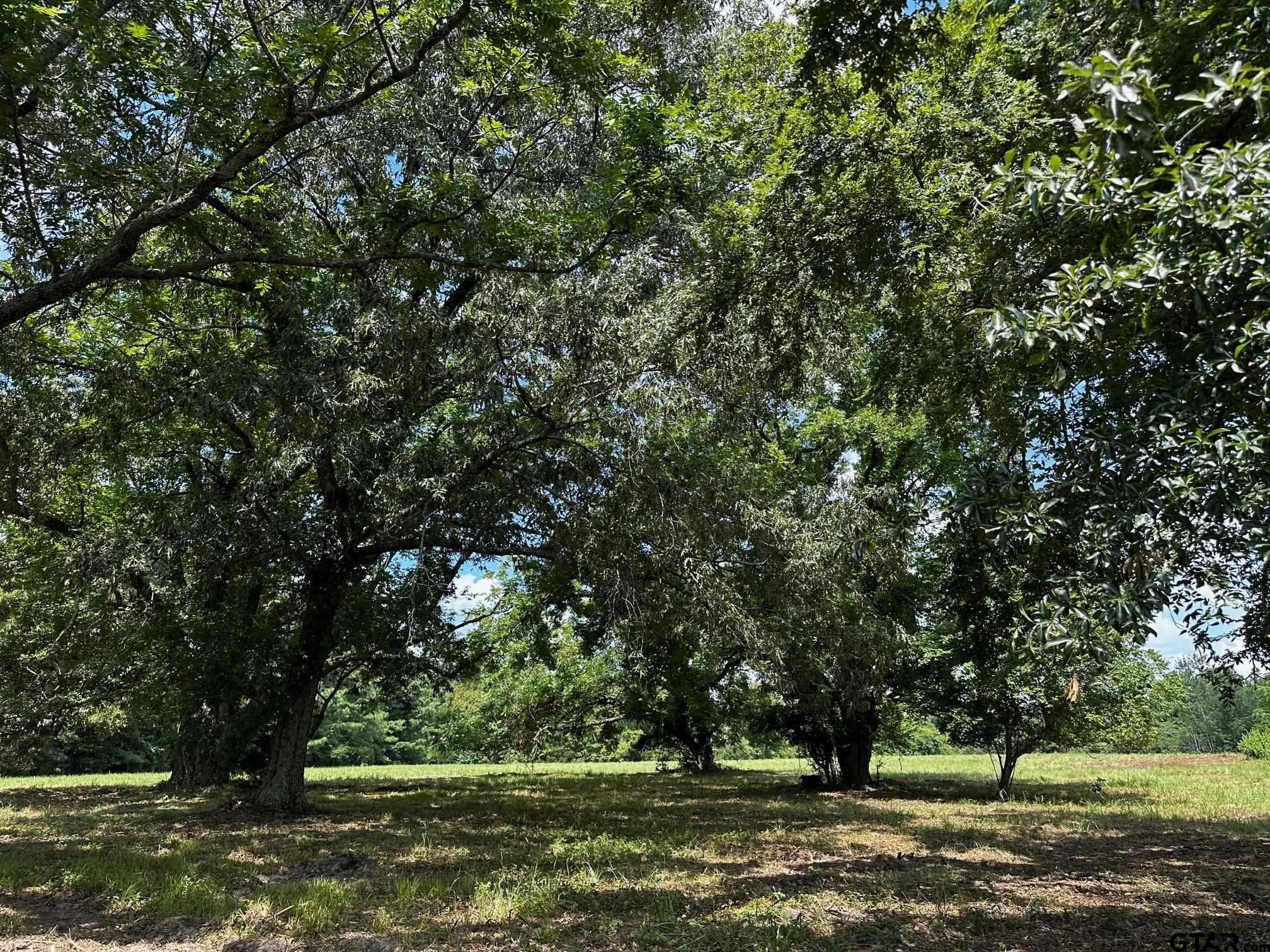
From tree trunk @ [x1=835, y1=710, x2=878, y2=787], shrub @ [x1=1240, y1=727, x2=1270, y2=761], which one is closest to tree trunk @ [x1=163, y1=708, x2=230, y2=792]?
tree trunk @ [x1=835, y1=710, x2=878, y2=787]

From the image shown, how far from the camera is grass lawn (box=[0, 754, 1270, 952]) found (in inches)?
197

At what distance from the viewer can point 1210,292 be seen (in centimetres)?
309

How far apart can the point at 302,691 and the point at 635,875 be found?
7031 millimetres

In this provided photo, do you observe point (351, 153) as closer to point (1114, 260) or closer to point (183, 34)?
point (183, 34)

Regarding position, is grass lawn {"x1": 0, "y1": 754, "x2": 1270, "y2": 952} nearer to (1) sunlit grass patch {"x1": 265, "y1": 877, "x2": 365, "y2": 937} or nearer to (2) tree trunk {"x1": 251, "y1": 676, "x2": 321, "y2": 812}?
(1) sunlit grass patch {"x1": 265, "y1": 877, "x2": 365, "y2": 937}

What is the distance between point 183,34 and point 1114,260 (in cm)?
662

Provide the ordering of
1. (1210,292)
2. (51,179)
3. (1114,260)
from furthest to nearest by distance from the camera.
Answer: (51,179)
(1114,260)
(1210,292)

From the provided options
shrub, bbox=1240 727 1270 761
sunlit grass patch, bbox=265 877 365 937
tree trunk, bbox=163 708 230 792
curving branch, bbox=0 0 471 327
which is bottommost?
shrub, bbox=1240 727 1270 761

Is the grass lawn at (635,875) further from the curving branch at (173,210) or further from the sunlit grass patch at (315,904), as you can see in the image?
the curving branch at (173,210)

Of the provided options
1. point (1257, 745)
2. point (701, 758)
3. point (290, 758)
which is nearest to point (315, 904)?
point (290, 758)

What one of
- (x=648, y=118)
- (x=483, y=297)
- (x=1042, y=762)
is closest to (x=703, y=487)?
(x=483, y=297)

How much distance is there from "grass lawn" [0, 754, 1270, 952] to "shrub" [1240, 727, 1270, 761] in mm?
21829

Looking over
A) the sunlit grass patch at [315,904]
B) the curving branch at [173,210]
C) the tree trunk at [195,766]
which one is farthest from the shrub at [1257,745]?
the curving branch at [173,210]

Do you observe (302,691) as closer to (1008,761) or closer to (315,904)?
(315,904)
